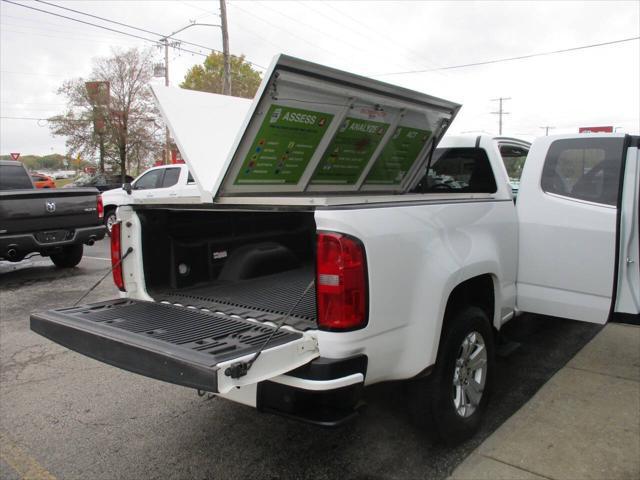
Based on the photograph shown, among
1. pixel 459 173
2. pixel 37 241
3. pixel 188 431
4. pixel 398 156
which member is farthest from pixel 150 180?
pixel 188 431

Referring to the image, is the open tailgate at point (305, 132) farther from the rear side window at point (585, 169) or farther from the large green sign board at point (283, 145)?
the rear side window at point (585, 169)

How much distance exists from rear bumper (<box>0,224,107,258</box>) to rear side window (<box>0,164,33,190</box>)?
5.89ft

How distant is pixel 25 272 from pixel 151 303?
24.3 feet

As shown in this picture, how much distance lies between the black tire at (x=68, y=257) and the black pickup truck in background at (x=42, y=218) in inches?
2.8

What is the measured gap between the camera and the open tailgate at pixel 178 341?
6.98 ft

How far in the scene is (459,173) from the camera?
4.71 meters

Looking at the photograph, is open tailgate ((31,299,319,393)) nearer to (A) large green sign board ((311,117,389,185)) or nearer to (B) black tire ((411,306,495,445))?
(B) black tire ((411,306,495,445))

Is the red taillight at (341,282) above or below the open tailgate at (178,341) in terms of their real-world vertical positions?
above

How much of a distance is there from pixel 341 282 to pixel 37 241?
703 cm

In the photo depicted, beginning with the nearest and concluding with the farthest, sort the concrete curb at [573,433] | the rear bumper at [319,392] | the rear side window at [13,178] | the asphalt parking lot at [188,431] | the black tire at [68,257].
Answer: the rear bumper at [319,392]
the concrete curb at [573,433]
the asphalt parking lot at [188,431]
the rear side window at [13,178]
the black tire at [68,257]

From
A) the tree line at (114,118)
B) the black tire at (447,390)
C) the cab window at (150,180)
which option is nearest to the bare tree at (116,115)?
the tree line at (114,118)

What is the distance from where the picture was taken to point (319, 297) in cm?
240

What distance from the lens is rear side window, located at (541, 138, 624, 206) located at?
3.62 meters

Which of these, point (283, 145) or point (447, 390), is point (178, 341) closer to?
point (447, 390)
